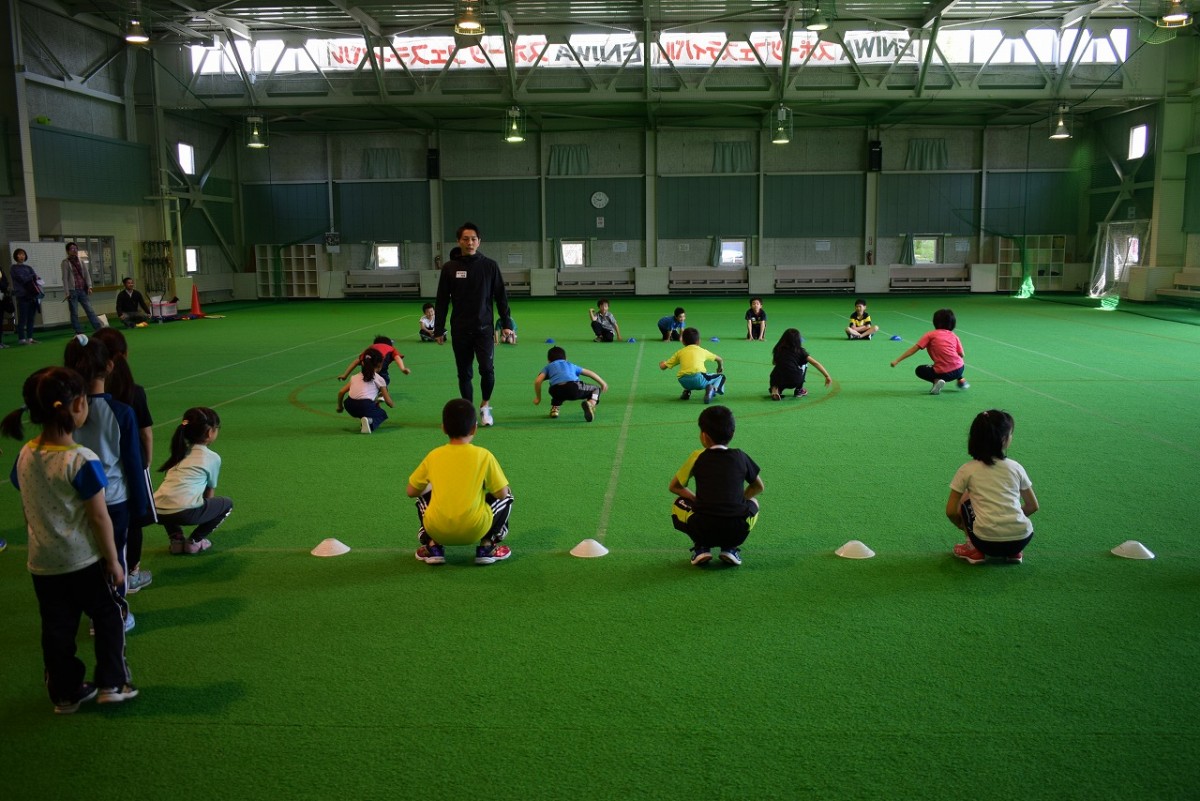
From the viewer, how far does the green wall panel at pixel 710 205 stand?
123 feet

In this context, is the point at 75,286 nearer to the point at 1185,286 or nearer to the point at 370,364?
the point at 370,364

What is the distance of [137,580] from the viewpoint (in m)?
5.69

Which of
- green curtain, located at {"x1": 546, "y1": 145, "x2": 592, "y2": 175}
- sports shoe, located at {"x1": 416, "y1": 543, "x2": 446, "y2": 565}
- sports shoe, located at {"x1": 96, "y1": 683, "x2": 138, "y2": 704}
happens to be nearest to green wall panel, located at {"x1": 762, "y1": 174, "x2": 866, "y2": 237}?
green curtain, located at {"x1": 546, "y1": 145, "x2": 592, "y2": 175}

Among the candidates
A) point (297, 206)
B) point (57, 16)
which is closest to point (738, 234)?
point (297, 206)

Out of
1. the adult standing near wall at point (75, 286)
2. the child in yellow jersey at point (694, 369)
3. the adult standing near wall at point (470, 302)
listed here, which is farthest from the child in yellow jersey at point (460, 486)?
the adult standing near wall at point (75, 286)

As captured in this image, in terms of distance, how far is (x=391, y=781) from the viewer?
11.9ft

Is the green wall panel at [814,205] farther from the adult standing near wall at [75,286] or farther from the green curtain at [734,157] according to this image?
the adult standing near wall at [75,286]

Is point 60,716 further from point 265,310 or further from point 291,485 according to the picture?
point 265,310

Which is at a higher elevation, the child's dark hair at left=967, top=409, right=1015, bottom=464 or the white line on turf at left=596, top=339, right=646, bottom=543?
the child's dark hair at left=967, top=409, right=1015, bottom=464

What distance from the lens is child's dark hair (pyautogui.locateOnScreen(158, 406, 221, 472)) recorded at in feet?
21.1

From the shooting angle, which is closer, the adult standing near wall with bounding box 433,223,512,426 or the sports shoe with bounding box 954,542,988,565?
the sports shoe with bounding box 954,542,988,565

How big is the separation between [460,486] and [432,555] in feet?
1.92

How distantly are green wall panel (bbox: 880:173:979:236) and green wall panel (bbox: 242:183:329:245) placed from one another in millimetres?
22357

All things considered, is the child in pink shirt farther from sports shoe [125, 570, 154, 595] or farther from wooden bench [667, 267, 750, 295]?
wooden bench [667, 267, 750, 295]
